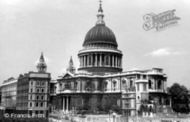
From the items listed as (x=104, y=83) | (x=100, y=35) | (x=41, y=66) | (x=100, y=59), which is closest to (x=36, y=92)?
(x=41, y=66)

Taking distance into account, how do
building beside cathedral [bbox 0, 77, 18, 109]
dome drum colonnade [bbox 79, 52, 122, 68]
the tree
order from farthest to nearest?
building beside cathedral [bbox 0, 77, 18, 109], dome drum colonnade [bbox 79, 52, 122, 68], the tree

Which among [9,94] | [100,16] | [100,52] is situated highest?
[100,16]

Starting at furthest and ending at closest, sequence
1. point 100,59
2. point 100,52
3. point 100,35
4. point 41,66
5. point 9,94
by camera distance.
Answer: point 9,94
point 41,66
point 100,35
point 100,52
point 100,59

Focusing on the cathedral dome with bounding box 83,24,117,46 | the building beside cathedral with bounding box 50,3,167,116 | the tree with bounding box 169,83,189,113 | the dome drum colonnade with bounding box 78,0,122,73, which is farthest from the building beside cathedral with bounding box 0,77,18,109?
the tree with bounding box 169,83,189,113

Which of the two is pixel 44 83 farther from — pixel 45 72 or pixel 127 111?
pixel 127 111

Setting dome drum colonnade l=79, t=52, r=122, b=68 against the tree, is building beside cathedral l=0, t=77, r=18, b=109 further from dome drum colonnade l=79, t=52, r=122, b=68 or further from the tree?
the tree

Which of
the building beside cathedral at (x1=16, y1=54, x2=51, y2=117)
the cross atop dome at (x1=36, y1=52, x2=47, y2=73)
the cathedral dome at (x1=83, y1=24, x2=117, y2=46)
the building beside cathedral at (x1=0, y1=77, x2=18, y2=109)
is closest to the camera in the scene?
the building beside cathedral at (x1=16, y1=54, x2=51, y2=117)

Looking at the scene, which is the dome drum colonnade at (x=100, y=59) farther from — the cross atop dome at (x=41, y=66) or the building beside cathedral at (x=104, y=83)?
the cross atop dome at (x=41, y=66)

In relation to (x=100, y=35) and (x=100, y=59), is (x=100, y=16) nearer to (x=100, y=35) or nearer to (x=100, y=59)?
(x=100, y=35)
